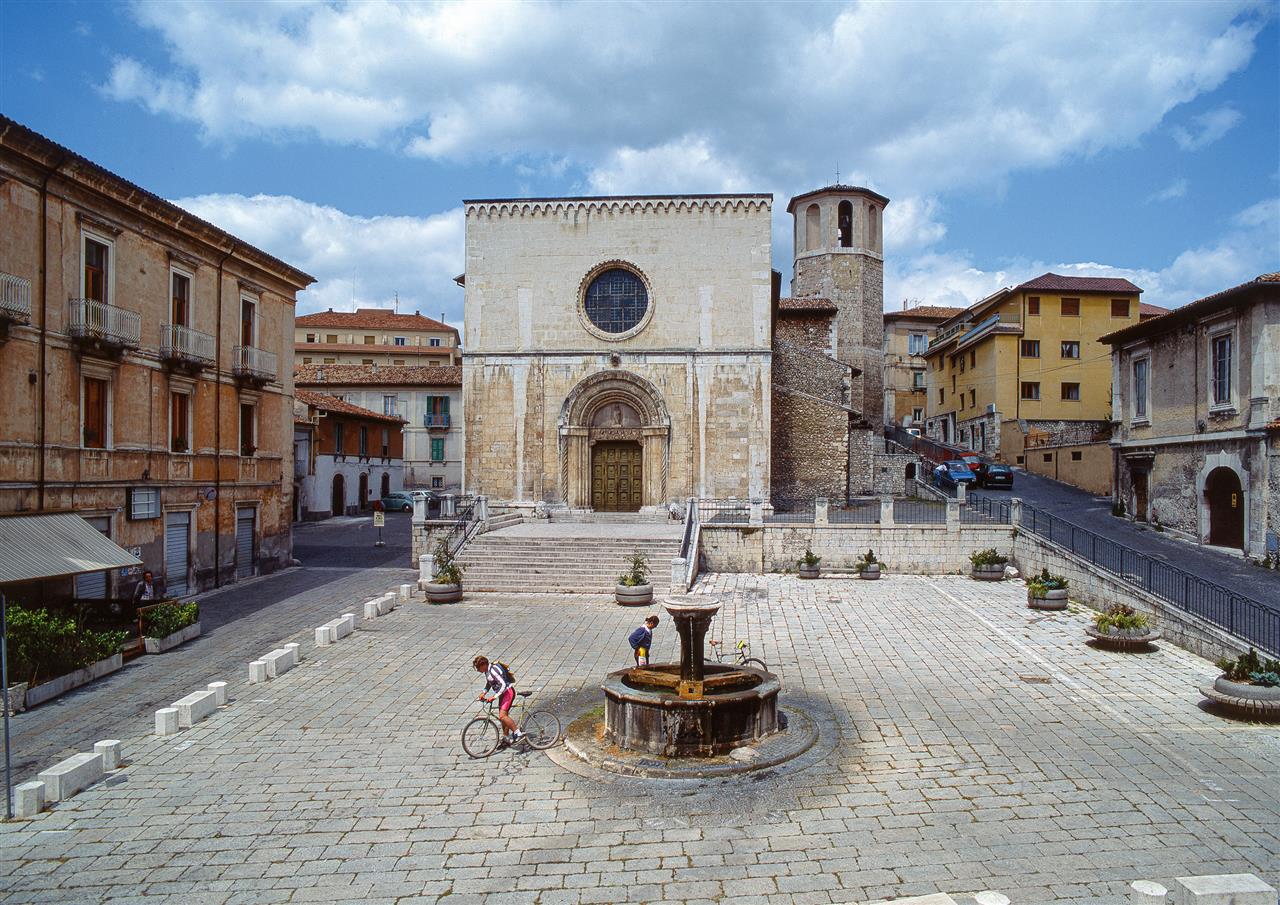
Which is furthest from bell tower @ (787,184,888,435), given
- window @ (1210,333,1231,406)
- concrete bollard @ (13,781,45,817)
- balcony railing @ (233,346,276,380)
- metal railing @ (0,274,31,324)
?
concrete bollard @ (13,781,45,817)

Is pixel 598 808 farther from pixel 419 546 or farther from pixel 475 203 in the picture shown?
pixel 475 203

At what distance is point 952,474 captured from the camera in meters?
34.4

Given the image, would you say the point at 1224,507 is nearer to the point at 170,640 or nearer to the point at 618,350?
the point at 618,350

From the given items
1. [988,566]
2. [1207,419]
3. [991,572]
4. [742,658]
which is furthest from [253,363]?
[1207,419]

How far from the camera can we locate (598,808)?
783 cm

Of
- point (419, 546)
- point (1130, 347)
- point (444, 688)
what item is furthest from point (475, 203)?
point (1130, 347)

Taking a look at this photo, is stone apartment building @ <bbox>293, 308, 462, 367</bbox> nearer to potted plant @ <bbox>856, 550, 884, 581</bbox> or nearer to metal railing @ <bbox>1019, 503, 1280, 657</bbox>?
potted plant @ <bbox>856, 550, 884, 581</bbox>

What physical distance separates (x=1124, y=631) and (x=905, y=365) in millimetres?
50289

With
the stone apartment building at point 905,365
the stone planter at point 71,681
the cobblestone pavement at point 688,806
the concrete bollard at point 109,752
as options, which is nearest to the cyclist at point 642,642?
the cobblestone pavement at point 688,806

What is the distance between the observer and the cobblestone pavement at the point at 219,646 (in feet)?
34.3

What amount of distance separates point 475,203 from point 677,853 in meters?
26.2

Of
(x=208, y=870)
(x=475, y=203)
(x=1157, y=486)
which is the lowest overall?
(x=208, y=870)

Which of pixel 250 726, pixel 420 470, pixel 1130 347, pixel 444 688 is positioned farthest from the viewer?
pixel 420 470

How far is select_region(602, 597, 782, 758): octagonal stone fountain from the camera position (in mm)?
9031
